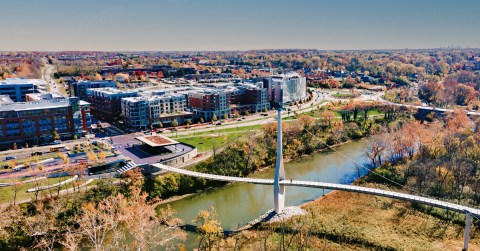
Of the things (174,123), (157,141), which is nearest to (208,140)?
(157,141)

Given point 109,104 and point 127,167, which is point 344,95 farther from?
point 127,167

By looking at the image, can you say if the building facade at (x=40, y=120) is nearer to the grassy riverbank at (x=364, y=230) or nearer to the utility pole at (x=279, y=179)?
the utility pole at (x=279, y=179)

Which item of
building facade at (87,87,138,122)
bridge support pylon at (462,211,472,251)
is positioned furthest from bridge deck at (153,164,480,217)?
building facade at (87,87,138,122)

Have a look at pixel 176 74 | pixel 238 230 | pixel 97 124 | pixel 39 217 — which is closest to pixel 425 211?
pixel 238 230

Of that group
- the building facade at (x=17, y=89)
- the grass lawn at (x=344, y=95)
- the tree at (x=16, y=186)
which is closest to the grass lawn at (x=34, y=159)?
the tree at (x=16, y=186)

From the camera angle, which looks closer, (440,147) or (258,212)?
(258,212)

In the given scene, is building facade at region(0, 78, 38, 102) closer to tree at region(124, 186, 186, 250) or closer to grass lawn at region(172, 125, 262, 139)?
grass lawn at region(172, 125, 262, 139)

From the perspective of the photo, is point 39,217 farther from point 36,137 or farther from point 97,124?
point 97,124
